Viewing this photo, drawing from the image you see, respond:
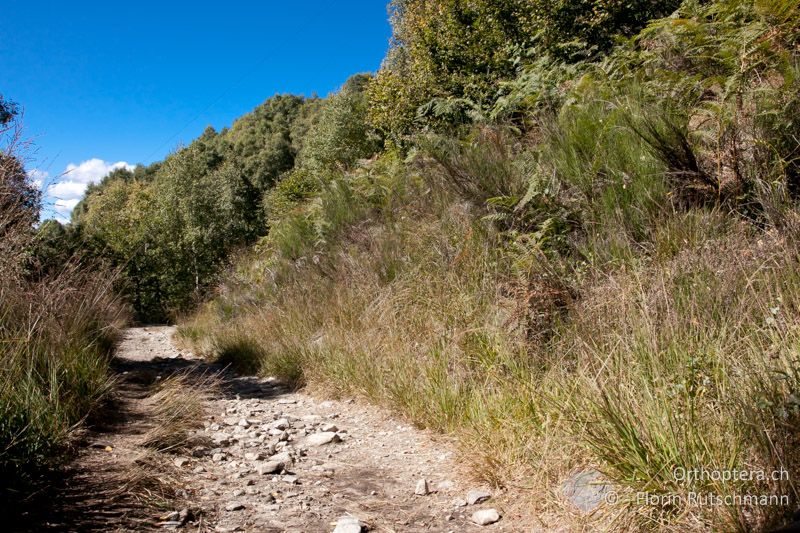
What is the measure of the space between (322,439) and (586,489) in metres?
2.22

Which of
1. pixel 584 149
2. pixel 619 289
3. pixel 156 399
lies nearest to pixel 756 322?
pixel 619 289

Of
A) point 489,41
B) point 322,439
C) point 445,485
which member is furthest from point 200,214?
point 445,485

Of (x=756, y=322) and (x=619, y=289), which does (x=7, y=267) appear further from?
(x=756, y=322)

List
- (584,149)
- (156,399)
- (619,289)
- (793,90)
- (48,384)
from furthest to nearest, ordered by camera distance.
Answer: (584,149) → (156,399) → (793,90) → (48,384) → (619,289)

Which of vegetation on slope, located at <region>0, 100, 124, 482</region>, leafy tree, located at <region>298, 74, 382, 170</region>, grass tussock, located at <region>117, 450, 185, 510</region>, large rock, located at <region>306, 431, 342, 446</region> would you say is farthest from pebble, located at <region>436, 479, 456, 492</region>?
leafy tree, located at <region>298, 74, 382, 170</region>

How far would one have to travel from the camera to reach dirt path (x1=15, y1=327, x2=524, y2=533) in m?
2.49

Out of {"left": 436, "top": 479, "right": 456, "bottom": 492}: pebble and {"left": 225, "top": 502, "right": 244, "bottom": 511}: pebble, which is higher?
{"left": 225, "top": 502, "right": 244, "bottom": 511}: pebble

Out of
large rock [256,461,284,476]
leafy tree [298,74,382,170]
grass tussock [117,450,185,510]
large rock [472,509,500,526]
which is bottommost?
large rock [472,509,500,526]

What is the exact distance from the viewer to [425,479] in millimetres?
3025

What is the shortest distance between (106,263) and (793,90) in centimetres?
772

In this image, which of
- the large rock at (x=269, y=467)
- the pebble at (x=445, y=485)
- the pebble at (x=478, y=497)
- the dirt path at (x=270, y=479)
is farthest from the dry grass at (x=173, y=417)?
the pebble at (x=478, y=497)

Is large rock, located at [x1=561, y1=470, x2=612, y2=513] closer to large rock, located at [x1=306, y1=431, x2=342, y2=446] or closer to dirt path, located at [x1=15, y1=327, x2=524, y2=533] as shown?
dirt path, located at [x1=15, y1=327, x2=524, y2=533]

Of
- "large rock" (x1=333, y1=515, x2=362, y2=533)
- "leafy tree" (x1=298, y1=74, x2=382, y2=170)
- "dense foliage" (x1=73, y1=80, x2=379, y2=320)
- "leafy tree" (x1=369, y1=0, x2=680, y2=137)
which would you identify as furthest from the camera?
"dense foliage" (x1=73, y1=80, x2=379, y2=320)

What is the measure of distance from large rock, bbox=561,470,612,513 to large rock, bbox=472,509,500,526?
0.38 m
